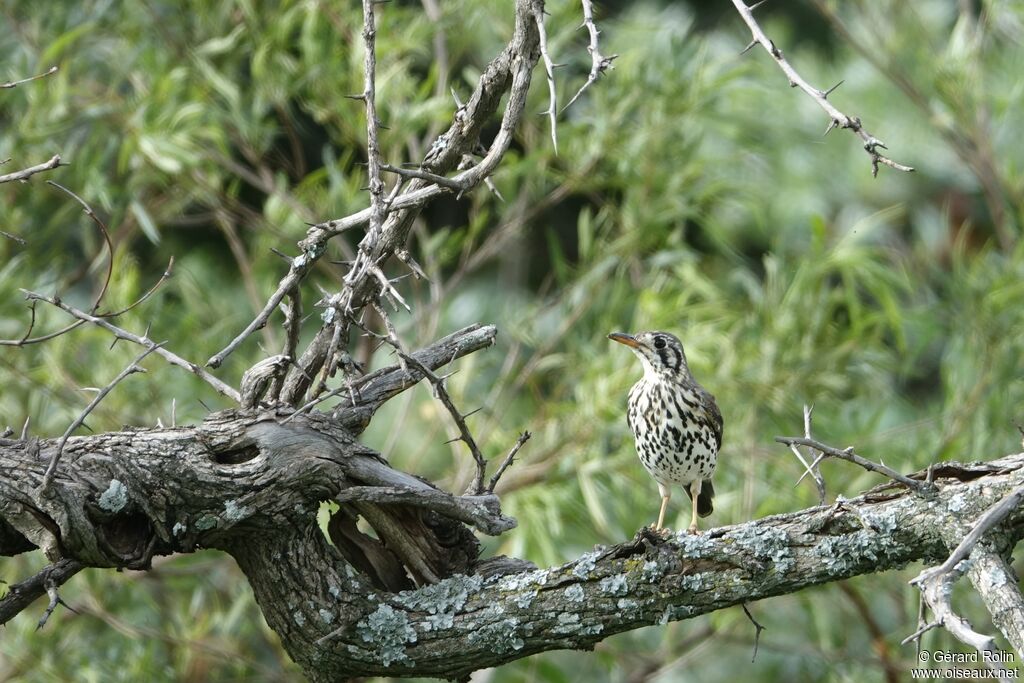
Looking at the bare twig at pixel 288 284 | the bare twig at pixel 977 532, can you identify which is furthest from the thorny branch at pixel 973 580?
the bare twig at pixel 288 284

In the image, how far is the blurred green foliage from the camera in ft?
22.5

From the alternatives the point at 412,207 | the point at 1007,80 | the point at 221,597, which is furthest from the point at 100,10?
the point at 1007,80

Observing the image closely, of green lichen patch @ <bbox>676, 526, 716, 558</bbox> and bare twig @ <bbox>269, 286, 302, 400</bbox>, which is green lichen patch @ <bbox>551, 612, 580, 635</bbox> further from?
bare twig @ <bbox>269, 286, 302, 400</bbox>

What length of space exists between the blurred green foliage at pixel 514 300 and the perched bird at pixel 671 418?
4.29 ft

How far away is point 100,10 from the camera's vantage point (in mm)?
7254

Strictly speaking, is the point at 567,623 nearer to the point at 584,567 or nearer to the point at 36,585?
the point at 584,567

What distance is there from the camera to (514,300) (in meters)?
8.31

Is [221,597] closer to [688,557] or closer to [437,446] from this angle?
[437,446]

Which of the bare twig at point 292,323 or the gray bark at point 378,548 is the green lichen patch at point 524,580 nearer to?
the gray bark at point 378,548

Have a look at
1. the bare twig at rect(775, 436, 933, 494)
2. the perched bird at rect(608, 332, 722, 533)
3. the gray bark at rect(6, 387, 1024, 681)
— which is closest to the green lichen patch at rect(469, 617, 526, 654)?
the gray bark at rect(6, 387, 1024, 681)

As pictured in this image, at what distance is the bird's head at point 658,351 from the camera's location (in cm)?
531

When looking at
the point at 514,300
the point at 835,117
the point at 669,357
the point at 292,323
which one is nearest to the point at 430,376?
the point at 292,323

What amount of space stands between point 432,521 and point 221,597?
445 cm

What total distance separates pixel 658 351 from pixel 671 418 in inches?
14.1
